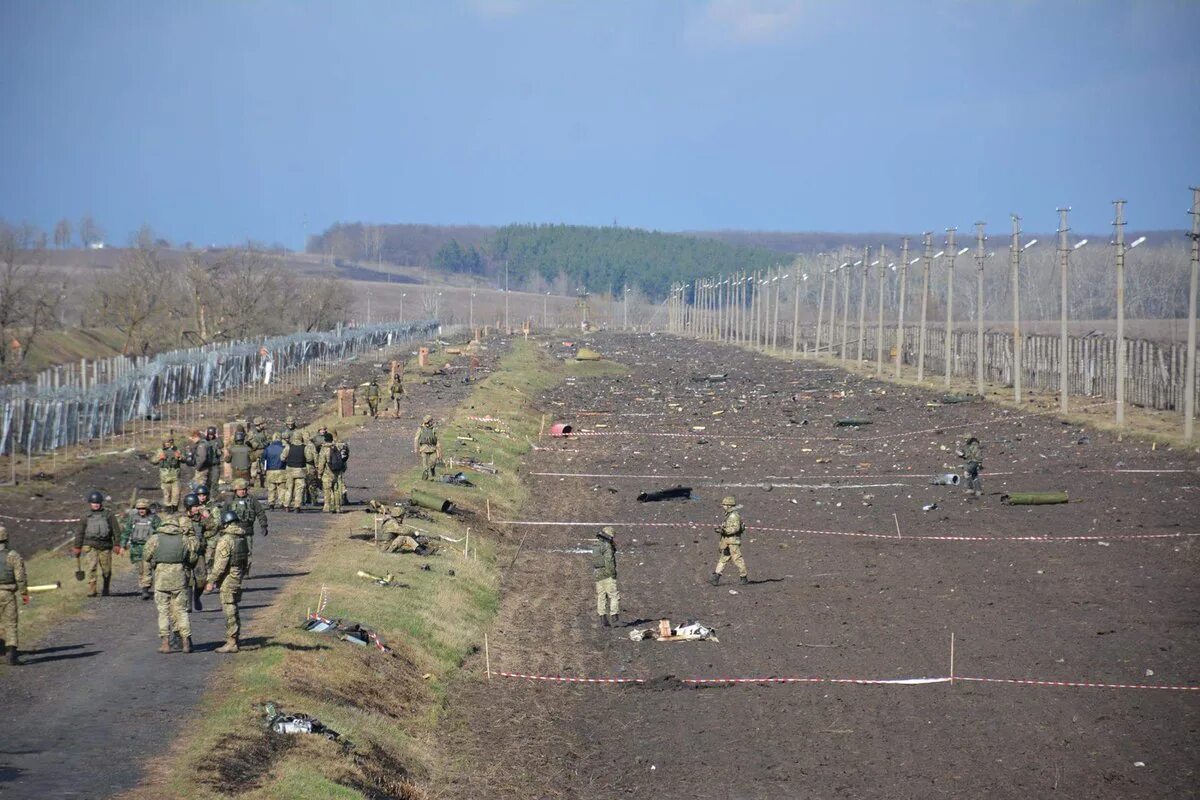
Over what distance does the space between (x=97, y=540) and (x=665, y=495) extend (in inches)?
715

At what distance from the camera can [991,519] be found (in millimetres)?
31625

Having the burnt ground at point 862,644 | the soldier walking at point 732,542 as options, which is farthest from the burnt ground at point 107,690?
the soldier walking at point 732,542

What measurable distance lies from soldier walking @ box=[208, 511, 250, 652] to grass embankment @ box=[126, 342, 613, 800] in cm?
37

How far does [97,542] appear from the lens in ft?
68.1

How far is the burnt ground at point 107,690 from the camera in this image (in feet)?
43.1

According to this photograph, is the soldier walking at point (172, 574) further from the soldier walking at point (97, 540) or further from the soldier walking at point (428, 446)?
the soldier walking at point (428, 446)

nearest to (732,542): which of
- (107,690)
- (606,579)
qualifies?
(606,579)

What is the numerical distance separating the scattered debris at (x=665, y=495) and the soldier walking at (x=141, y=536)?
16.5 meters

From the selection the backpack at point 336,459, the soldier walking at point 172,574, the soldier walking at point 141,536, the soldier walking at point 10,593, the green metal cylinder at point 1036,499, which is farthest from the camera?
the green metal cylinder at point 1036,499

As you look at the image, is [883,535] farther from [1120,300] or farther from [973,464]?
[1120,300]

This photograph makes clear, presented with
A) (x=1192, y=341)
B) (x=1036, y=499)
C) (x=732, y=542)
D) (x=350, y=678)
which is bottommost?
(x=350, y=678)

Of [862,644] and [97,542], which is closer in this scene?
[97,542]

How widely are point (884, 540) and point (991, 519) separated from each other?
3258 mm

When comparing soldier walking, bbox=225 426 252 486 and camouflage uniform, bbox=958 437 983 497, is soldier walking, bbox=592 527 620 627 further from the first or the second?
camouflage uniform, bbox=958 437 983 497
